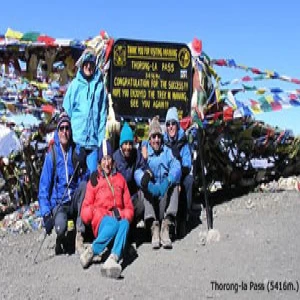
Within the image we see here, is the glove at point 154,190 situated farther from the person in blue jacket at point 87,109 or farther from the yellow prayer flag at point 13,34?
the yellow prayer flag at point 13,34

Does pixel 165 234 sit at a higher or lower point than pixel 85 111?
lower

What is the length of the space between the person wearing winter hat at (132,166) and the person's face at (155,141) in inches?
7.8

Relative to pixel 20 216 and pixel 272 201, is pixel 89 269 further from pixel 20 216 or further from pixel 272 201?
pixel 20 216

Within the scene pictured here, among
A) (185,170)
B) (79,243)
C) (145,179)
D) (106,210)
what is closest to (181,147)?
(185,170)

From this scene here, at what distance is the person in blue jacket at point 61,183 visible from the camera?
7461 millimetres

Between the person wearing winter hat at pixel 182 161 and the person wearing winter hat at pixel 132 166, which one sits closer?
the person wearing winter hat at pixel 132 166

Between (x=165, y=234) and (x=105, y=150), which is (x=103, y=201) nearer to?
(x=105, y=150)

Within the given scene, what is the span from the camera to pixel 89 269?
22.0ft

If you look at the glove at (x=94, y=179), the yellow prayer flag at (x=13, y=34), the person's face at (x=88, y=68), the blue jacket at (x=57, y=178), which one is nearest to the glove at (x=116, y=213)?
the glove at (x=94, y=179)

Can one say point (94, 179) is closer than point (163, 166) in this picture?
A: Yes

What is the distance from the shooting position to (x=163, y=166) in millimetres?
7758

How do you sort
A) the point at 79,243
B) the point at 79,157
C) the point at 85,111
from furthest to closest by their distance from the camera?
1. the point at 85,111
2. the point at 79,157
3. the point at 79,243

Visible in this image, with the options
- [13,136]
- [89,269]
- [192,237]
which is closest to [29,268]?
[89,269]

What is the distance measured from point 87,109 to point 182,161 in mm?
1450
